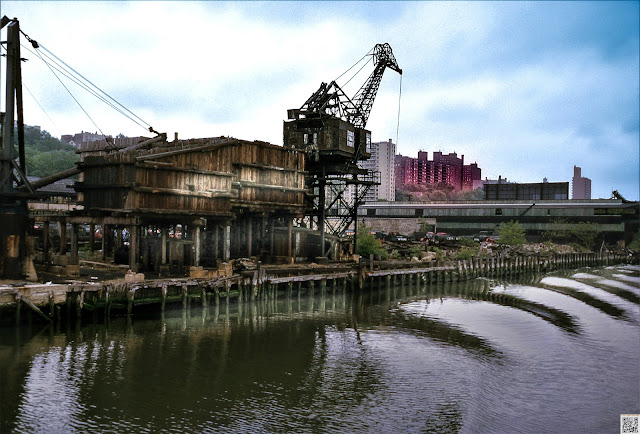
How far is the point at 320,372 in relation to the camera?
898 inches

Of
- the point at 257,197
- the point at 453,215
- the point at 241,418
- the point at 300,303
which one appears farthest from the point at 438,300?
the point at 453,215

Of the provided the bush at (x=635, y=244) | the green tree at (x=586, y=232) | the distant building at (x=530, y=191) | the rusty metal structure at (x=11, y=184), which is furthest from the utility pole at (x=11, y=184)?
the distant building at (x=530, y=191)

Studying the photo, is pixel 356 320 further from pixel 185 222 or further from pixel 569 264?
pixel 569 264

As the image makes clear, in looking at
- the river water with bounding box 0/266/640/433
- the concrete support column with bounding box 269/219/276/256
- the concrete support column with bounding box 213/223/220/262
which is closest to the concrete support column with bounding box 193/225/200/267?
the concrete support column with bounding box 213/223/220/262

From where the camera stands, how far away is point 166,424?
17.0 meters

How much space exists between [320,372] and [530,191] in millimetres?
113533

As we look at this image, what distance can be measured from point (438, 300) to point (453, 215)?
190 feet

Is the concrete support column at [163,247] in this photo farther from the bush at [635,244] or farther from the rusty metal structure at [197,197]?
the bush at [635,244]

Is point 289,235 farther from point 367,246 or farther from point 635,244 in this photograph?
point 635,244

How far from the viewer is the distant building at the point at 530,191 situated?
401ft

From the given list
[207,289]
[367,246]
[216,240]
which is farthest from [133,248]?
[367,246]

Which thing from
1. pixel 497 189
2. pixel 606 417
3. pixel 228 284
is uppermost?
pixel 497 189

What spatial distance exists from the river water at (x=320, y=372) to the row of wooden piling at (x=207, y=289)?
0.73m

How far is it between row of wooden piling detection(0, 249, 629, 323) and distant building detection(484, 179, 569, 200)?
73.6 m
